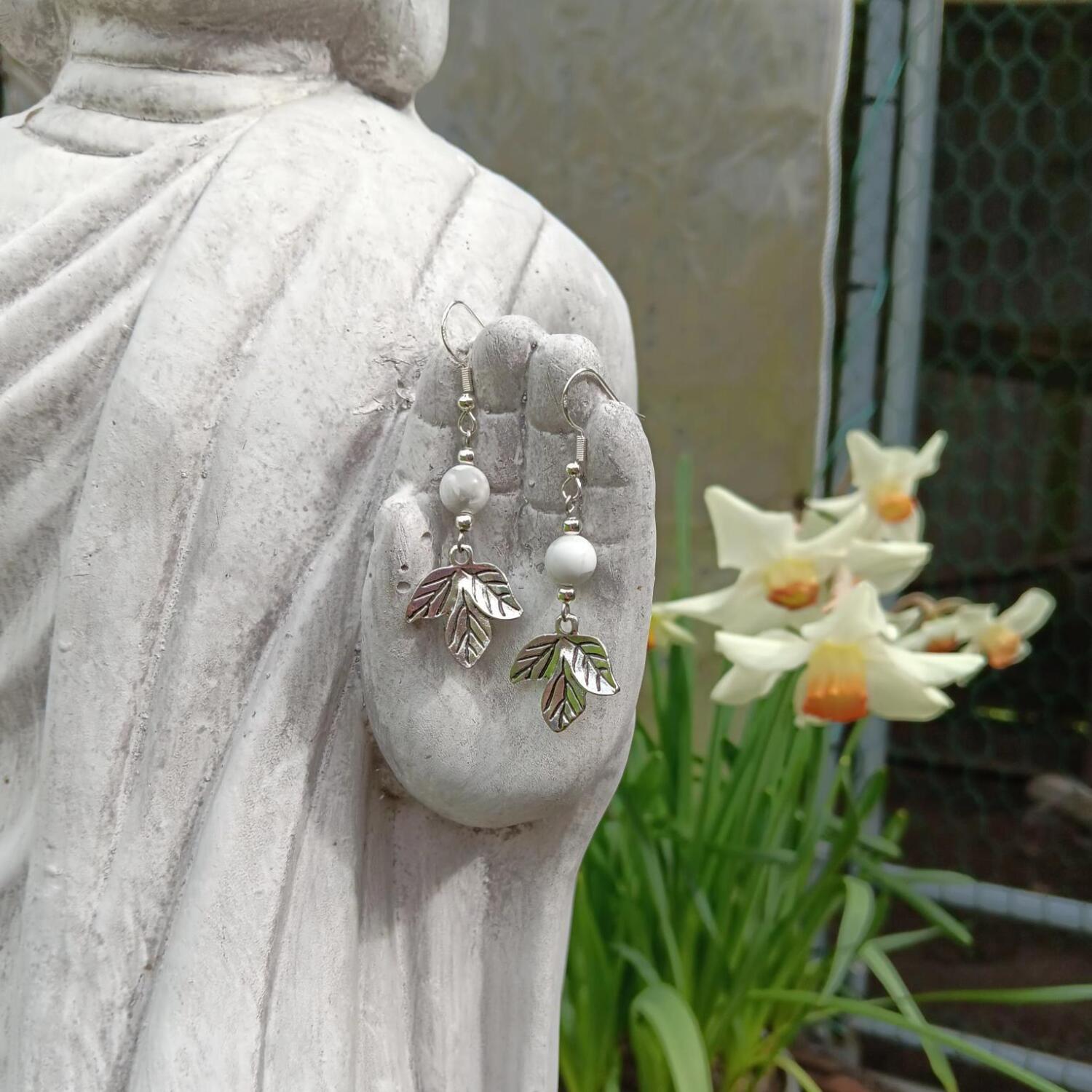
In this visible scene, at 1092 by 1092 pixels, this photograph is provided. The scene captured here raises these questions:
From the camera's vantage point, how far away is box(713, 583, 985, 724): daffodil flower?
0.98m

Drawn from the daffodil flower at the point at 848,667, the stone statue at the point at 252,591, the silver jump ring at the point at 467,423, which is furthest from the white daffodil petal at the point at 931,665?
the silver jump ring at the point at 467,423

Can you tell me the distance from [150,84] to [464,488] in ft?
0.87

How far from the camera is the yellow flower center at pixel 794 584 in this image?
1.07 meters

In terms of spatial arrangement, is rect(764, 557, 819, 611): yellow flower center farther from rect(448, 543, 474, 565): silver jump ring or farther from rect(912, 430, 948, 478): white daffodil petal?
rect(448, 543, 474, 565): silver jump ring

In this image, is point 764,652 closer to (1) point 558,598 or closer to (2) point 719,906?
(2) point 719,906

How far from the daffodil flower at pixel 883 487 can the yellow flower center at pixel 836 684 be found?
20cm

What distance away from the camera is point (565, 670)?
0.54 metres

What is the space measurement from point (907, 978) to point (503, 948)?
151cm

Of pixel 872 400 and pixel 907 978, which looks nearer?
pixel 872 400

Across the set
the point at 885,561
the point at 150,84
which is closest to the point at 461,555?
the point at 150,84

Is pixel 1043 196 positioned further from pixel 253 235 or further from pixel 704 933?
pixel 253 235

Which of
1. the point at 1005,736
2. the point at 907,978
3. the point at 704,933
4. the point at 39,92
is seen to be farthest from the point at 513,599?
the point at 1005,736

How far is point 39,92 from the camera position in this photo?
6.70 feet

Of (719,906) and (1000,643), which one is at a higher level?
(1000,643)
